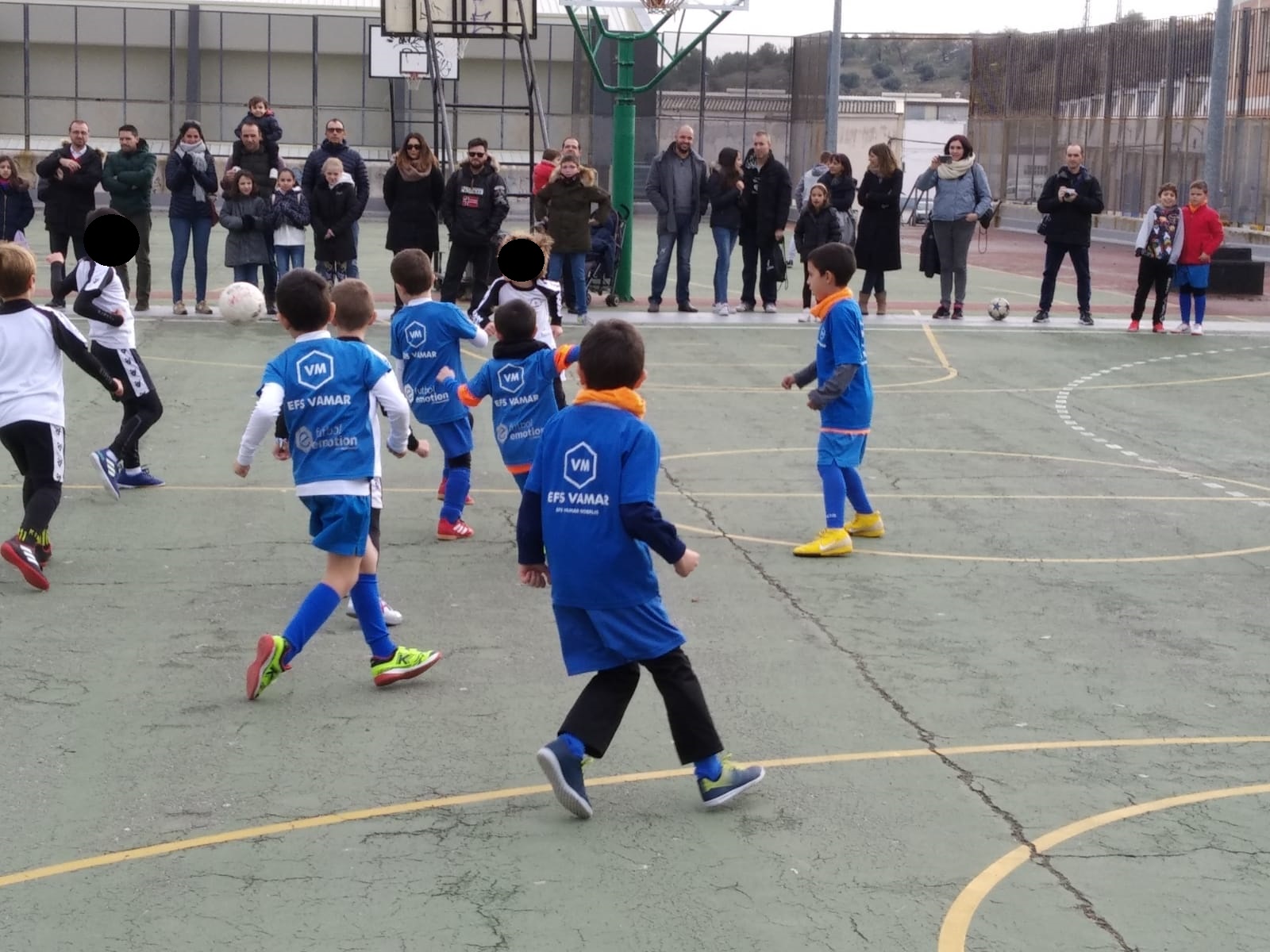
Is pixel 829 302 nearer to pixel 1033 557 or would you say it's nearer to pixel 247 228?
pixel 1033 557

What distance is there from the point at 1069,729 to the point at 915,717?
1.81 feet

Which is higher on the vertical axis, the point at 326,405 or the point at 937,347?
the point at 326,405

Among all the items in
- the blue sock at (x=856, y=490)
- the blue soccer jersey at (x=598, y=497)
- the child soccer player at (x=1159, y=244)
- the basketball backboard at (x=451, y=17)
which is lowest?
the blue sock at (x=856, y=490)

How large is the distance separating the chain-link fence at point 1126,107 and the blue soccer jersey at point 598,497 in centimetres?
2953

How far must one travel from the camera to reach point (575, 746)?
5.11m

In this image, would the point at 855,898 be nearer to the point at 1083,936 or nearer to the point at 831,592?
the point at 1083,936

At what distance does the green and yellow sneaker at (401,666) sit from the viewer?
250 inches

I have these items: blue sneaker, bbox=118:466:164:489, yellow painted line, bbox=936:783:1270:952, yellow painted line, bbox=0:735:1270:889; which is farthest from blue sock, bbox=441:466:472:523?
yellow painted line, bbox=936:783:1270:952

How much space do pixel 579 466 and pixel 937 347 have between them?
12.1 meters

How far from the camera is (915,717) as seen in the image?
6113 mm

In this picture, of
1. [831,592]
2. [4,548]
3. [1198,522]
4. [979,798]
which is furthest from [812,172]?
[979,798]

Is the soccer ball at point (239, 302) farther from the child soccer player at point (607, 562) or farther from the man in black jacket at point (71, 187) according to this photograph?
the man in black jacket at point (71, 187)

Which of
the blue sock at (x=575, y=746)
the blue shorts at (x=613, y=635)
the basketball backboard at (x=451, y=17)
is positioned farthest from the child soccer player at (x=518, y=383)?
the basketball backboard at (x=451, y=17)

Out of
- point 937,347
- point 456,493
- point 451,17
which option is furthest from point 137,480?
point 451,17
